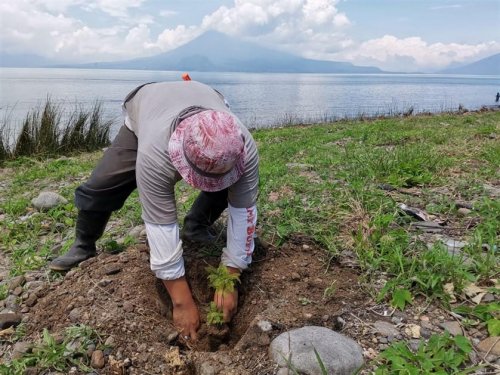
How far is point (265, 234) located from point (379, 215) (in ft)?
2.68

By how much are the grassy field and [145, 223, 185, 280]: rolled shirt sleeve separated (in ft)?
3.41

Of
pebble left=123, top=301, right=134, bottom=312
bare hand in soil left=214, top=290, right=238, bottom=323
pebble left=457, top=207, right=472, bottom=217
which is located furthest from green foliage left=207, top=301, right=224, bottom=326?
pebble left=457, top=207, right=472, bottom=217

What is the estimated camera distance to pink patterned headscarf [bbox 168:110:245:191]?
1.97 metres

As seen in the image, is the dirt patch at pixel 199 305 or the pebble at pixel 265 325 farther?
the pebble at pixel 265 325

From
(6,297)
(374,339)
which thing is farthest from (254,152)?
(6,297)

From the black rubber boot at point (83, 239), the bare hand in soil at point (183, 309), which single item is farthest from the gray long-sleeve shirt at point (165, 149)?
the black rubber boot at point (83, 239)

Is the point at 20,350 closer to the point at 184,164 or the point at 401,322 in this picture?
the point at 184,164

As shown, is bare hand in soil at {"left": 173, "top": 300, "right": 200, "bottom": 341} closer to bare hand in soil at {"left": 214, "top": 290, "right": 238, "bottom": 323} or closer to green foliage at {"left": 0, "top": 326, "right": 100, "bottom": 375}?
bare hand in soil at {"left": 214, "top": 290, "right": 238, "bottom": 323}

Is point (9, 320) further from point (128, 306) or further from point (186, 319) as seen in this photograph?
point (186, 319)

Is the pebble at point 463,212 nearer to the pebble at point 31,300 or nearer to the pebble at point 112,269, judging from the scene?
the pebble at point 112,269

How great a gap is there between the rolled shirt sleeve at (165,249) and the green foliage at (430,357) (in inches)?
42.6

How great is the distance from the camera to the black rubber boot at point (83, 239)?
314 centimetres

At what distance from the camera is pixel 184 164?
206cm

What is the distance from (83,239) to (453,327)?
2387 millimetres
